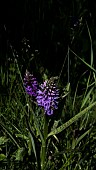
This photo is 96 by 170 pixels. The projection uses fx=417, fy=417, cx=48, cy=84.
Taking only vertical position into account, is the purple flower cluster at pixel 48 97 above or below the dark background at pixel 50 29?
below

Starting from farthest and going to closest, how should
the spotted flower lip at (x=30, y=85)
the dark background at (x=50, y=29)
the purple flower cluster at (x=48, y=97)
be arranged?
the dark background at (x=50, y=29) → the spotted flower lip at (x=30, y=85) → the purple flower cluster at (x=48, y=97)

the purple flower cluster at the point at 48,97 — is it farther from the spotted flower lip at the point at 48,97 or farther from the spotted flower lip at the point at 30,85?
the spotted flower lip at the point at 30,85

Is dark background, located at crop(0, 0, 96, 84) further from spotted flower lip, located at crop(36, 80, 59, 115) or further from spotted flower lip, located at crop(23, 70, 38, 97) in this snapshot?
spotted flower lip, located at crop(36, 80, 59, 115)

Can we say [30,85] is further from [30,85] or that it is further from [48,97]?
[48,97]

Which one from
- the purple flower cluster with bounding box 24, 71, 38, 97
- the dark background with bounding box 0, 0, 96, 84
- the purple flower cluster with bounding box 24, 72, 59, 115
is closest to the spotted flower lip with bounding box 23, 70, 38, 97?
the purple flower cluster with bounding box 24, 71, 38, 97

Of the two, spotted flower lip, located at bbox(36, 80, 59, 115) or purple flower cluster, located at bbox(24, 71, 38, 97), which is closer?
spotted flower lip, located at bbox(36, 80, 59, 115)

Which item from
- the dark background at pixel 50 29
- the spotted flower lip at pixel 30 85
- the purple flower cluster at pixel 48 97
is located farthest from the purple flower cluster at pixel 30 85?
the dark background at pixel 50 29

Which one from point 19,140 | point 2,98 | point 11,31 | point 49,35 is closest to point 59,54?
point 49,35

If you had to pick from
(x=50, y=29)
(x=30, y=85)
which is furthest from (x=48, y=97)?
(x=50, y=29)

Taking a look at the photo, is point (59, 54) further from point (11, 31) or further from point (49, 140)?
point (49, 140)
